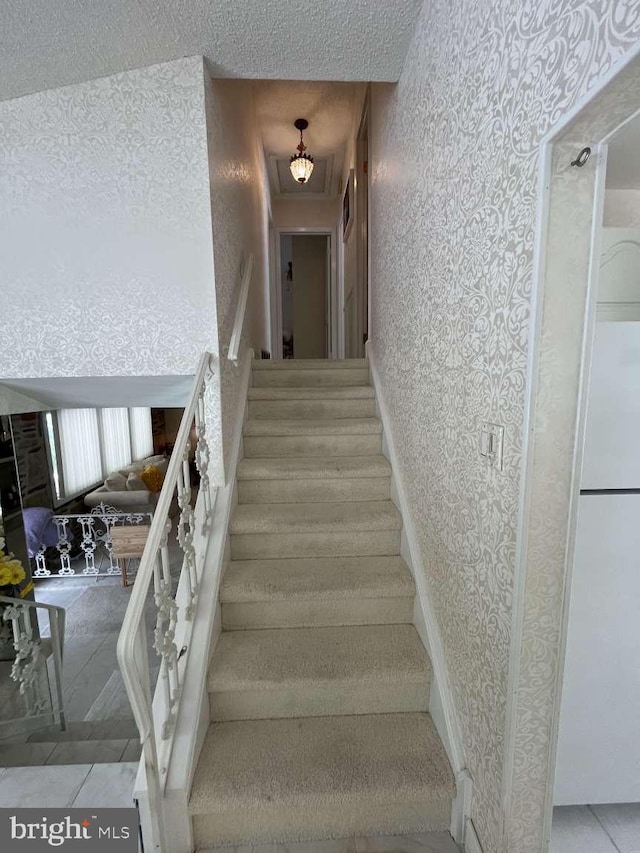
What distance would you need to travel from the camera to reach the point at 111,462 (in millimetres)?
6543

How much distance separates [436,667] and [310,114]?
14.2 feet

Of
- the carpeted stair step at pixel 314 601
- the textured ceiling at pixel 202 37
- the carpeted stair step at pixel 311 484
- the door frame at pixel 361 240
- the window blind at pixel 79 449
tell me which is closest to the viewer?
the textured ceiling at pixel 202 37

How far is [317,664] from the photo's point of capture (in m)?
1.48

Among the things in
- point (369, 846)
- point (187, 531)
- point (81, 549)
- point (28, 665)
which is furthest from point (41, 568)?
point (369, 846)

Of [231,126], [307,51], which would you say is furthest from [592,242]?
[231,126]

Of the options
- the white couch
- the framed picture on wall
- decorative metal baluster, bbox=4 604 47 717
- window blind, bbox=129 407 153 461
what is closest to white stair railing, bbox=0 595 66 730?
decorative metal baluster, bbox=4 604 47 717

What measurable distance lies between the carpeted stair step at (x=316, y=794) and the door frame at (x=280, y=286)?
14.6 feet

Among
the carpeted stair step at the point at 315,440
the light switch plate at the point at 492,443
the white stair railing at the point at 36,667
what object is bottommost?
the white stair railing at the point at 36,667

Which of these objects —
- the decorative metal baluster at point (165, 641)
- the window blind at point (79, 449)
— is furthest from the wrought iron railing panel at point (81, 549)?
the decorative metal baluster at point (165, 641)

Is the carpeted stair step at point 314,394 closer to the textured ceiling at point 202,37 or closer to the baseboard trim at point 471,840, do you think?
the textured ceiling at point 202,37

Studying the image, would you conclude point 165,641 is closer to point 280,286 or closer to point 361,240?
point 361,240

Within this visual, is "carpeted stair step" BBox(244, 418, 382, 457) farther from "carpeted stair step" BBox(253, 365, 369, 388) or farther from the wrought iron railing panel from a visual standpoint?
the wrought iron railing panel

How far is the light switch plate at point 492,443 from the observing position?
969 mm

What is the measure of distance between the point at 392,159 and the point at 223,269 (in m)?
1.05
